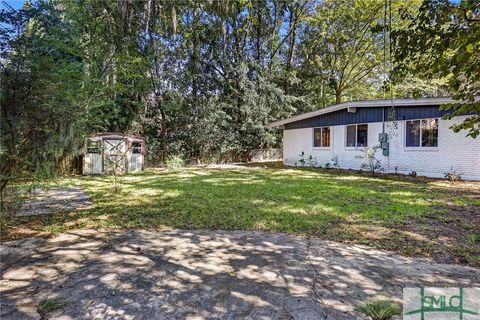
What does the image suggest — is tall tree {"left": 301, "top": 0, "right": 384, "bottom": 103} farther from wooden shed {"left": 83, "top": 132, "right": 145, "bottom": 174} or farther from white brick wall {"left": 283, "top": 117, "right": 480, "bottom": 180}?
wooden shed {"left": 83, "top": 132, "right": 145, "bottom": 174}

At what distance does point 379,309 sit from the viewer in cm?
215

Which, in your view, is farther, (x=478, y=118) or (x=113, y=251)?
(x=113, y=251)

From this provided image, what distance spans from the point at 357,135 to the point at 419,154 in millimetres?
2451

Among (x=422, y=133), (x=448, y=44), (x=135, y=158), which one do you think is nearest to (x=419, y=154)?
(x=422, y=133)

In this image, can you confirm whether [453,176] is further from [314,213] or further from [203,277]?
[203,277]

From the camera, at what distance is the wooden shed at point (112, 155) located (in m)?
11.4

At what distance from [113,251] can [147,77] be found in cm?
1223

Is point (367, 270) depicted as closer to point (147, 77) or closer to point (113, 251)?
point (113, 251)

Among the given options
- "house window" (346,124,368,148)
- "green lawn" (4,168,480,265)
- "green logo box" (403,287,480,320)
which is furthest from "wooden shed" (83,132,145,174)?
"green logo box" (403,287,480,320)

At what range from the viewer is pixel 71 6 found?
983cm

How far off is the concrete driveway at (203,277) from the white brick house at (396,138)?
19.6 feet

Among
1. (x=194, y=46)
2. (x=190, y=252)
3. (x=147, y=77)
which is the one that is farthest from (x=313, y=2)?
(x=190, y=252)

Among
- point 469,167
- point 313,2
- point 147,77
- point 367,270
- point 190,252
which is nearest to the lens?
point 367,270

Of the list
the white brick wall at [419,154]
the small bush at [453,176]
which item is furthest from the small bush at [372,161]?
the small bush at [453,176]
